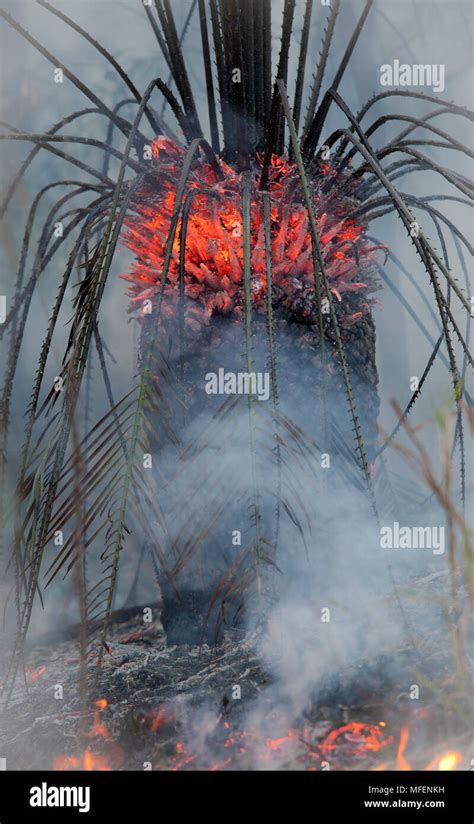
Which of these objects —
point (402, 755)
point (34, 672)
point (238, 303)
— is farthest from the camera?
point (34, 672)

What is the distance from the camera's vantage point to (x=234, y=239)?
1.06 m

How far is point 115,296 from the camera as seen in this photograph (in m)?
1.62

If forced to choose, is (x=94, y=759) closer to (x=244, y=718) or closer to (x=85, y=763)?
(x=85, y=763)

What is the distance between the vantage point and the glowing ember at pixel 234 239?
105 centimetres

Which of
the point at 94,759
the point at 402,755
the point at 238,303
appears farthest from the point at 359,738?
the point at 238,303

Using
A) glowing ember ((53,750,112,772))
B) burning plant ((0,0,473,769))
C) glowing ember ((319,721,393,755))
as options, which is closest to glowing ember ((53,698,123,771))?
glowing ember ((53,750,112,772))

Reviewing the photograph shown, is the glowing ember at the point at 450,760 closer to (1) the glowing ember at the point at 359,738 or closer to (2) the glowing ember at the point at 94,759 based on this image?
(1) the glowing ember at the point at 359,738

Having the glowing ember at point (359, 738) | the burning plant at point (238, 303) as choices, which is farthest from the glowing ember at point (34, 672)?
the glowing ember at point (359, 738)

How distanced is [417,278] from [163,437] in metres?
0.80

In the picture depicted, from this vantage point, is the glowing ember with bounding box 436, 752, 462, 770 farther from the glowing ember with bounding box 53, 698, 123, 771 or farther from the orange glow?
the glowing ember with bounding box 53, 698, 123, 771

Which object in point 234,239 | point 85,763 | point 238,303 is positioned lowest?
point 85,763

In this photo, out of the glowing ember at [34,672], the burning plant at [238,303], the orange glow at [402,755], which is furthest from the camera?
the glowing ember at [34,672]

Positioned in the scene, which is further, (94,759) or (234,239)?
(234,239)
